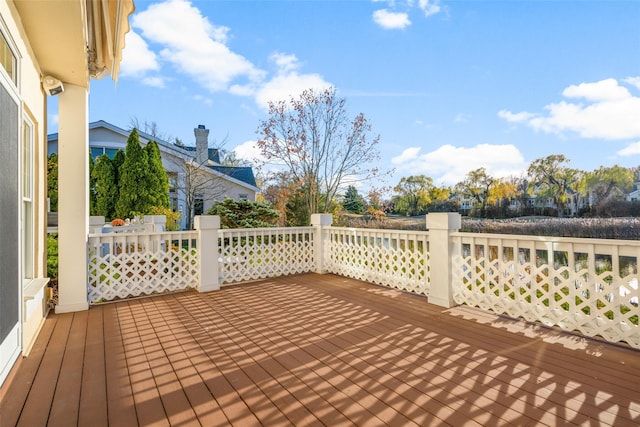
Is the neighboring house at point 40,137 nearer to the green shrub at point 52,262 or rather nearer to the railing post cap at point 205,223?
the green shrub at point 52,262

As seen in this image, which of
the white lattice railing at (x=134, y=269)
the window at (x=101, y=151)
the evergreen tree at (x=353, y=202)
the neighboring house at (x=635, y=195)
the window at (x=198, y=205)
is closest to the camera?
the white lattice railing at (x=134, y=269)

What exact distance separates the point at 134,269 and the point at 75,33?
3151mm

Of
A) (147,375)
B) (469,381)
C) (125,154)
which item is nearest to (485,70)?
(469,381)

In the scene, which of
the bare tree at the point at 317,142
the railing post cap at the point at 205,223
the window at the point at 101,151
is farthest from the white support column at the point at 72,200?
the window at the point at 101,151

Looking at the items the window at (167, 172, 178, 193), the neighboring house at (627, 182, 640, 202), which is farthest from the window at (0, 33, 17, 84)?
the window at (167, 172, 178, 193)

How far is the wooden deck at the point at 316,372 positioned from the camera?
2002mm

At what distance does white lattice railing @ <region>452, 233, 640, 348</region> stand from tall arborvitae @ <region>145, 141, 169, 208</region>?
1069cm

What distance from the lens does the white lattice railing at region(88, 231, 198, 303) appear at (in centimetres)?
465

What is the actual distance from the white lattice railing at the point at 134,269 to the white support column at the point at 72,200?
26cm

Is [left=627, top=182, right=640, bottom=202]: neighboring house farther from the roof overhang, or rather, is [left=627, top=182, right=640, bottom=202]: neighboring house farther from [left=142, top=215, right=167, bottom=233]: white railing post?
[left=142, top=215, right=167, bottom=233]: white railing post

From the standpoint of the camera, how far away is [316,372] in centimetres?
255

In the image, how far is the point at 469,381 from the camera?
239 centimetres

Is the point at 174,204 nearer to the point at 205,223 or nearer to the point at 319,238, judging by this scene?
the point at 319,238

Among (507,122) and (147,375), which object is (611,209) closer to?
(507,122)
